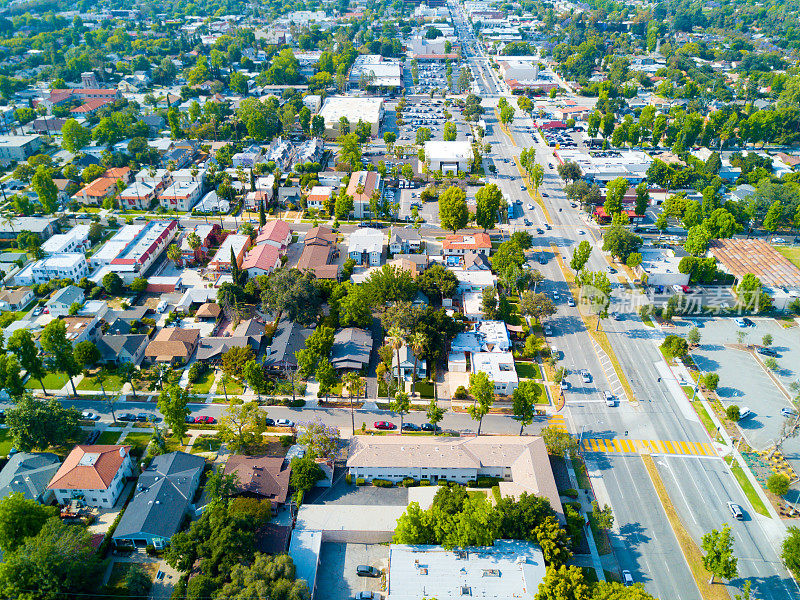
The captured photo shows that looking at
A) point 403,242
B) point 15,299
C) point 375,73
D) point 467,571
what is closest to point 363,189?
point 403,242

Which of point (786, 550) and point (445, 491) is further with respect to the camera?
point (445, 491)

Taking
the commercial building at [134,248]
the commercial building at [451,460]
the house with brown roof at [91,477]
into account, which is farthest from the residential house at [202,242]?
the commercial building at [451,460]

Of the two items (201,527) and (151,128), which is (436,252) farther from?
(151,128)

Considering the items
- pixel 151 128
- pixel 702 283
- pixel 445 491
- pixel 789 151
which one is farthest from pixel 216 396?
pixel 789 151

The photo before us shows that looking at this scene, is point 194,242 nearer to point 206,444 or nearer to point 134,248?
point 134,248

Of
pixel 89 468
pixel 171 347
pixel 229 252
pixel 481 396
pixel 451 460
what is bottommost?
pixel 229 252

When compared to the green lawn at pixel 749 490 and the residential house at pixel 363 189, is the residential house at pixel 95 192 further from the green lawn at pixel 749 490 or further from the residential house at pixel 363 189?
the green lawn at pixel 749 490
